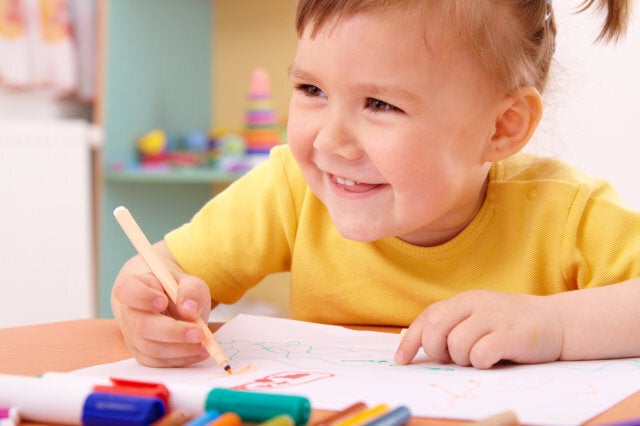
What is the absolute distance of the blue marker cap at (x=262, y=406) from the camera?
0.45m

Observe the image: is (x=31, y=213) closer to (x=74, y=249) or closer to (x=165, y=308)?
Answer: (x=74, y=249)

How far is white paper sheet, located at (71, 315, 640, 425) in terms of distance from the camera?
20.0 inches

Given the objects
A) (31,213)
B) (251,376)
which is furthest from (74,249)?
(251,376)

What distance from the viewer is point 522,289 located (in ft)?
2.90

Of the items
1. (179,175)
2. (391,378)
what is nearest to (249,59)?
(179,175)

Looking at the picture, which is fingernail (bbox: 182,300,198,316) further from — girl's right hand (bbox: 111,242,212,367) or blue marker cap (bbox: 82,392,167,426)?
blue marker cap (bbox: 82,392,167,426)

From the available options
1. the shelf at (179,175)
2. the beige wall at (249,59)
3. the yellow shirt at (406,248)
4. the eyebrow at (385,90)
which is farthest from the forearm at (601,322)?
the beige wall at (249,59)

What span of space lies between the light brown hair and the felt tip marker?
0.23 meters

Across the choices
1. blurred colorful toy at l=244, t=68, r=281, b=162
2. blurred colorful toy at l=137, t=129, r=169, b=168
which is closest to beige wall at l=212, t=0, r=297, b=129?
blurred colorful toy at l=244, t=68, r=281, b=162

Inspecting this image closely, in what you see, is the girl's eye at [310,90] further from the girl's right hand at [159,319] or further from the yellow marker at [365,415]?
the yellow marker at [365,415]

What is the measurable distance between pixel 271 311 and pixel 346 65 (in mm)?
1657

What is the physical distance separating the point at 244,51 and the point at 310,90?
1751mm

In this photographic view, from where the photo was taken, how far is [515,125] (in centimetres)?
85

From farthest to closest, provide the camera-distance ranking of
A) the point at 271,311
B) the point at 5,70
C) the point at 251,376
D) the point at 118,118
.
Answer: the point at 271,311, the point at 118,118, the point at 5,70, the point at 251,376
